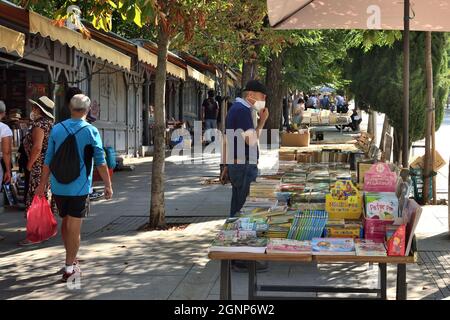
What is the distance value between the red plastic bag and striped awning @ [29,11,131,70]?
3.37 m

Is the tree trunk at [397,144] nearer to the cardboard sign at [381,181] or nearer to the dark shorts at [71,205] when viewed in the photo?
the cardboard sign at [381,181]

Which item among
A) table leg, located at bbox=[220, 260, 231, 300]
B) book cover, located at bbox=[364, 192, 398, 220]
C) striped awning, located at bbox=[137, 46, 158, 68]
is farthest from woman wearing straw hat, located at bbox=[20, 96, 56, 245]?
striped awning, located at bbox=[137, 46, 158, 68]

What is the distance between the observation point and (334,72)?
32.1 m

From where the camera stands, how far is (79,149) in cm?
640

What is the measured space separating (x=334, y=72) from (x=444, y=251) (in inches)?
985

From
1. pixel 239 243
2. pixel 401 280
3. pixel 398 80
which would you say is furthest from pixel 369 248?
pixel 398 80

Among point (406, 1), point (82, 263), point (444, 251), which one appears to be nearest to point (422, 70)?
point (444, 251)

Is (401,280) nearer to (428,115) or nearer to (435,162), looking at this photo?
(428,115)

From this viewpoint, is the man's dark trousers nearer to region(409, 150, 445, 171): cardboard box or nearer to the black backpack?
the black backpack

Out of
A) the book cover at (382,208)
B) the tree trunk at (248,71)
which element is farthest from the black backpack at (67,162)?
the tree trunk at (248,71)

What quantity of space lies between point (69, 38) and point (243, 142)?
4941 millimetres

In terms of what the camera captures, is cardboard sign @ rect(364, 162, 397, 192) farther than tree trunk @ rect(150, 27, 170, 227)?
No

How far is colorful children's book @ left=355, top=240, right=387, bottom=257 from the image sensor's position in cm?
425
